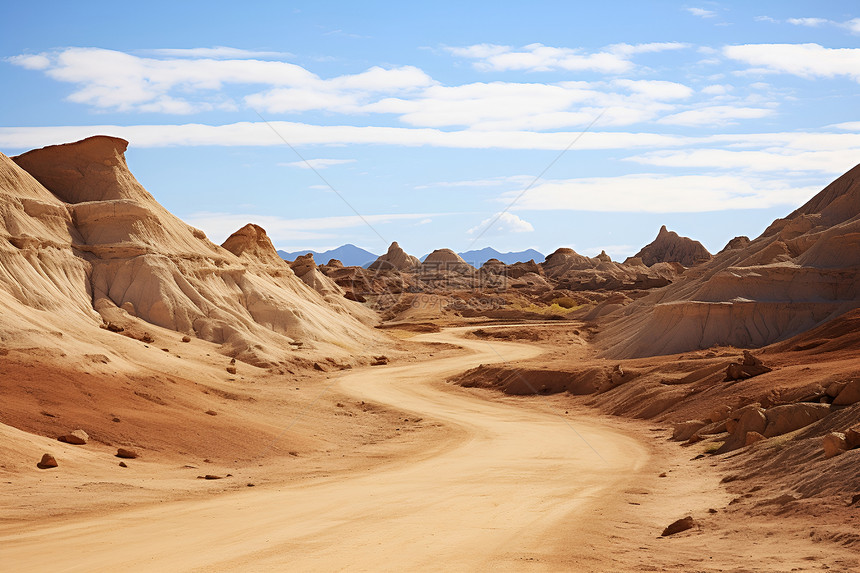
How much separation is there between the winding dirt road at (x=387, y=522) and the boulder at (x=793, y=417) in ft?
11.1

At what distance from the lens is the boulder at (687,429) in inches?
842

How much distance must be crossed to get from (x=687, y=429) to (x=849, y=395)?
5978mm

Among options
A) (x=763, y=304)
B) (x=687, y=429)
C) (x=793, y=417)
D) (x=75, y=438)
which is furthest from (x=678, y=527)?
(x=763, y=304)

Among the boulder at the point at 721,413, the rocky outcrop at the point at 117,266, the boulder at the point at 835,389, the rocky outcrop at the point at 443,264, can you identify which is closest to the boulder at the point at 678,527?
the boulder at the point at 835,389

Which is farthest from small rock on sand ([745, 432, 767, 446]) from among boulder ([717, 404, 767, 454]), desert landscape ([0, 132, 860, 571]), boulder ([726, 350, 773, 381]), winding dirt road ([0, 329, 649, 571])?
boulder ([726, 350, 773, 381])

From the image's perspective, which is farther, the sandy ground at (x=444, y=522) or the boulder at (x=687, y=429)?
the boulder at (x=687, y=429)

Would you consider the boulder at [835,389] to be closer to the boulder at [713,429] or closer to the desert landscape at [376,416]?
the desert landscape at [376,416]

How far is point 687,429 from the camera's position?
2155 centimetres

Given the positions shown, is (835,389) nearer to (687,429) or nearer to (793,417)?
(793,417)

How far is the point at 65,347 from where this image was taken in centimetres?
2488

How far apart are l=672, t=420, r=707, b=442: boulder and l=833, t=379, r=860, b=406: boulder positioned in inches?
214

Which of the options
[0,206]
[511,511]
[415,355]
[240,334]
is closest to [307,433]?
[511,511]

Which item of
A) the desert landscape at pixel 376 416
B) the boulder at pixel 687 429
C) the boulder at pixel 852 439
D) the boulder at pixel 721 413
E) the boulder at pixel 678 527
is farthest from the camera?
the boulder at pixel 687 429

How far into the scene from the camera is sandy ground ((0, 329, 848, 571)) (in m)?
9.62
